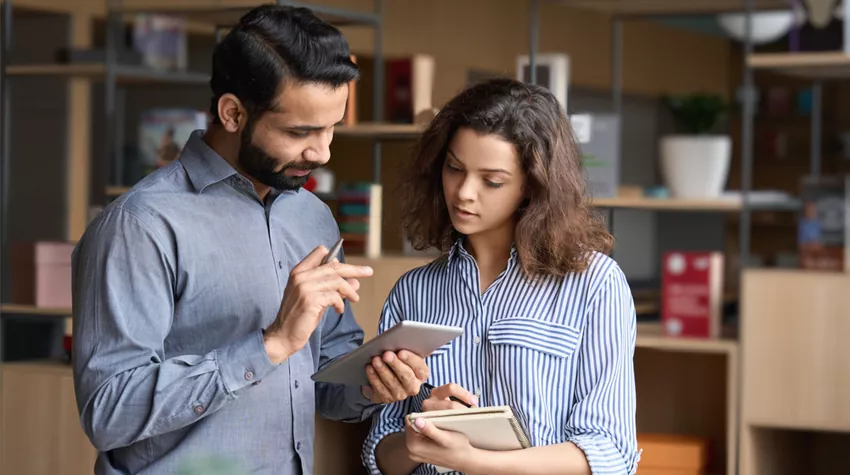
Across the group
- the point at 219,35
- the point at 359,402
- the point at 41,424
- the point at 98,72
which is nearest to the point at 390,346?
the point at 359,402

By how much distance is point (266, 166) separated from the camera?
5.67 ft

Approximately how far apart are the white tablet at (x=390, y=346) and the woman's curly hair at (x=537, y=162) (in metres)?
0.27

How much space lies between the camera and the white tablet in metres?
1.61

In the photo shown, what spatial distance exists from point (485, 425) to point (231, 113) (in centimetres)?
63

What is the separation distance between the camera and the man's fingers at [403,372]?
1.71 meters

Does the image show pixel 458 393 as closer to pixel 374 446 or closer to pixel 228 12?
pixel 374 446

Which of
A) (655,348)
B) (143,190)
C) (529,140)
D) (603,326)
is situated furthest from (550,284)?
(655,348)

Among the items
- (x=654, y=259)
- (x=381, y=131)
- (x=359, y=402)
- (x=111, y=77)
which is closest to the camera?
(x=359, y=402)

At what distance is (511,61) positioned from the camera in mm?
7684

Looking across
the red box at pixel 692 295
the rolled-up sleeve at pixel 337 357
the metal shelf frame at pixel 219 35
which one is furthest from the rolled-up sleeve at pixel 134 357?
the red box at pixel 692 295

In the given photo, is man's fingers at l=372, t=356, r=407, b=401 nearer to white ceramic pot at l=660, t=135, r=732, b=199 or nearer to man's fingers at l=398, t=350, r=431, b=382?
man's fingers at l=398, t=350, r=431, b=382

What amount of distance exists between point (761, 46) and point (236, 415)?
8.58 meters

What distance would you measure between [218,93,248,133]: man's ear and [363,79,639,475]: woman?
1.18ft

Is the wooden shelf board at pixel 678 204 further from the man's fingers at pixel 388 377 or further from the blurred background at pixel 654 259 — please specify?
the man's fingers at pixel 388 377
